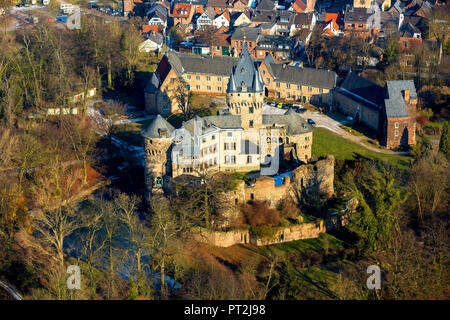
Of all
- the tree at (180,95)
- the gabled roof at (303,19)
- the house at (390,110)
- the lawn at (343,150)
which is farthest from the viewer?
the gabled roof at (303,19)

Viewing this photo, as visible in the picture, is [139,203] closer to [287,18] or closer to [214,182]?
[214,182]

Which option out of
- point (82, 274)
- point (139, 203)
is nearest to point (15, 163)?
point (139, 203)

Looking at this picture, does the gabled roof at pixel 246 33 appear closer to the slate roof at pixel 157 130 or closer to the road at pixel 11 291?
the slate roof at pixel 157 130

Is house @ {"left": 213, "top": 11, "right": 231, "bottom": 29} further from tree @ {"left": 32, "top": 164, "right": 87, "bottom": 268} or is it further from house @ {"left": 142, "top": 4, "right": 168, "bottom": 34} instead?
tree @ {"left": 32, "top": 164, "right": 87, "bottom": 268}

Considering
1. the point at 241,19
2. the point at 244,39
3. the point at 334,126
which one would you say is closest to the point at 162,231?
the point at 334,126

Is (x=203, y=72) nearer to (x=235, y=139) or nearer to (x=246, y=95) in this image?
(x=246, y=95)

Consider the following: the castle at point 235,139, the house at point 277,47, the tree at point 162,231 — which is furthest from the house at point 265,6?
the tree at point 162,231

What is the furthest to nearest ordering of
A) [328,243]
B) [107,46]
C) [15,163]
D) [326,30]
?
[326,30] < [107,46] < [15,163] < [328,243]
